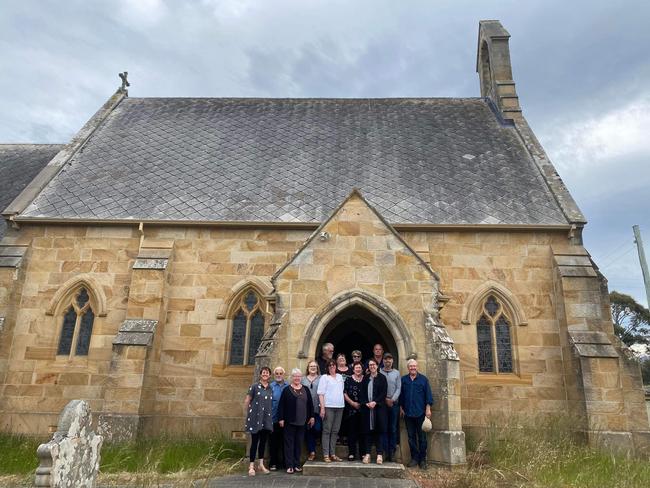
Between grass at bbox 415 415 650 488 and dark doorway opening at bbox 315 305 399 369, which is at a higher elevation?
dark doorway opening at bbox 315 305 399 369

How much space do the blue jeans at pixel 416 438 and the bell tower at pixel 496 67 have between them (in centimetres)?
1270

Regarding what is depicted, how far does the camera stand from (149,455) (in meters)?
7.62

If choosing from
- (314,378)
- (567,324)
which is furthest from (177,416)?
(567,324)

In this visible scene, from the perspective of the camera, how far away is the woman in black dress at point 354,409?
8.23m

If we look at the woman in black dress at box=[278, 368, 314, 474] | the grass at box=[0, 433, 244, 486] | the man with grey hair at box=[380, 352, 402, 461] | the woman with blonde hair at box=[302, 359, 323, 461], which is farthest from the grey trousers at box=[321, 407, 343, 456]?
the grass at box=[0, 433, 244, 486]

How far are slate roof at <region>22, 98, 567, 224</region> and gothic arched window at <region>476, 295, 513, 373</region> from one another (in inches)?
90.2

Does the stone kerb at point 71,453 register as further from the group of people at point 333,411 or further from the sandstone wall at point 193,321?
the sandstone wall at point 193,321

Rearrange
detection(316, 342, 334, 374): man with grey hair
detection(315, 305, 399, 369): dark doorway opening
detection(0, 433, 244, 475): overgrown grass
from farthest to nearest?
detection(315, 305, 399, 369): dark doorway opening < detection(316, 342, 334, 374): man with grey hair < detection(0, 433, 244, 475): overgrown grass

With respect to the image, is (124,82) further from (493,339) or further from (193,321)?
(493,339)

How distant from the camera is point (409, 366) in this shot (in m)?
8.19

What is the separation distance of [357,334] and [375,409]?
4414 millimetres

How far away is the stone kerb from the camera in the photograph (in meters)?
4.06

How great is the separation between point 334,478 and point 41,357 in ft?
27.6

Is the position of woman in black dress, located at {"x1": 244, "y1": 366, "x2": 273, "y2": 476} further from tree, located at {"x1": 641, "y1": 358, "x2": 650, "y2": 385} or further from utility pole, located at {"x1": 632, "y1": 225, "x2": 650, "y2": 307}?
tree, located at {"x1": 641, "y1": 358, "x2": 650, "y2": 385}
